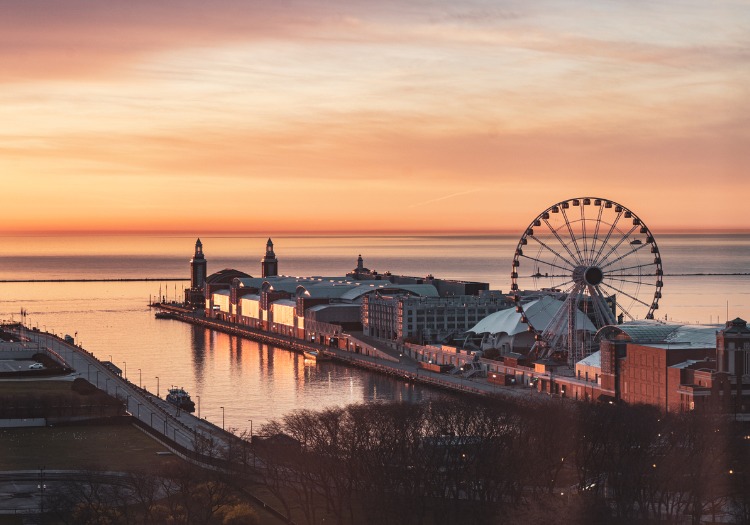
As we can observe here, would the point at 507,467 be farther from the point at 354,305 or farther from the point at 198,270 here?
the point at 198,270

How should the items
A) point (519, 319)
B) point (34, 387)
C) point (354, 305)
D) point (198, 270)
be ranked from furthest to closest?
point (198, 270) < point (354, 305) < point (519, 319) < point (34, 387)

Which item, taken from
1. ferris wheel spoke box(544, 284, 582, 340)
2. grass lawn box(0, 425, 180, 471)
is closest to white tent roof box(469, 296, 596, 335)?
ferris wheel spoke box(544, 284, 582, 340)

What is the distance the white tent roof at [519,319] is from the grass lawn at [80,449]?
27461mm

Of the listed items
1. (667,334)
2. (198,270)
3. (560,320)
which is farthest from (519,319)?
(198,270)

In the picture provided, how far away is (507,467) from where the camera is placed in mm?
34625

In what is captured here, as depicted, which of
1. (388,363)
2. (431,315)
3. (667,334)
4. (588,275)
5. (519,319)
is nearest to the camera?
(667,334)

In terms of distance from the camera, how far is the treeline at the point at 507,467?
32.4 m

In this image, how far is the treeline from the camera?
32.4 metres

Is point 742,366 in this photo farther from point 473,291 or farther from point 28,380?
point 473,291

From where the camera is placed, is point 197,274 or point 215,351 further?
point 197,274

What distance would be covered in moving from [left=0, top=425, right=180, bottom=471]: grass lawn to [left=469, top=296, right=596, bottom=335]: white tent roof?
27.5 metres

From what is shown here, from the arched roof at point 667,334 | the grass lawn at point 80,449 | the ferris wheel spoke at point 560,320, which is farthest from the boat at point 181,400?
the ferris wheel spoke at point 560,320

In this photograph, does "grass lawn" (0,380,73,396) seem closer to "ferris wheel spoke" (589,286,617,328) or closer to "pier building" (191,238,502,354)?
"ferris wheel spoke" (589,286,617,328)

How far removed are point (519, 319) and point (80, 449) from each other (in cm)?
3229
